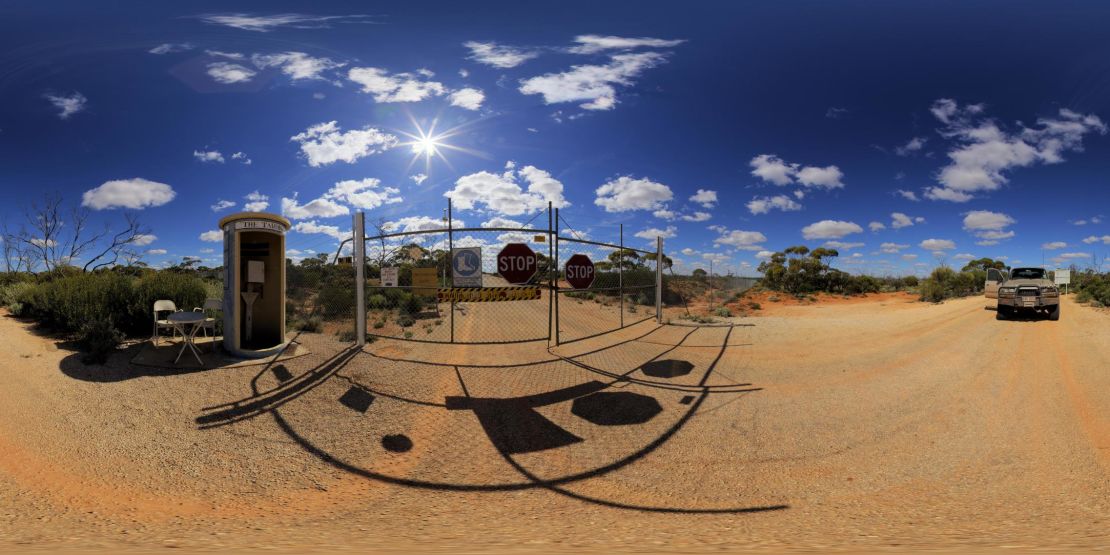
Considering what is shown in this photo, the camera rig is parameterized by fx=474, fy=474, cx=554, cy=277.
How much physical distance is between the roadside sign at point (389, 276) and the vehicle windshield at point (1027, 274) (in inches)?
821

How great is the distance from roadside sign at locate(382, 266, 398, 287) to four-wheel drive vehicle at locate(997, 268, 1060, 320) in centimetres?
1773

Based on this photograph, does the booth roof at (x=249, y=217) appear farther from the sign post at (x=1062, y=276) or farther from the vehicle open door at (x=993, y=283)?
the sign post at (x=1062, y=276)

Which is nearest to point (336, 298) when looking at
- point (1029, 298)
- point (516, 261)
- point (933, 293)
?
point (516, 261)

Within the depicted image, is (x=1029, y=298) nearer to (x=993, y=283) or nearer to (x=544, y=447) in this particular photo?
(x=993, y=283)

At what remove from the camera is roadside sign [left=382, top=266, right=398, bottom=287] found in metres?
8.91

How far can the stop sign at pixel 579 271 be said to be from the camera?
395 inches

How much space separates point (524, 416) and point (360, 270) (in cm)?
486

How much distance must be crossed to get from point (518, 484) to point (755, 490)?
209 centimetres

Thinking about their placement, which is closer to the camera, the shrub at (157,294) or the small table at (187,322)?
the small table at (187,322)

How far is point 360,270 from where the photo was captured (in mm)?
8969

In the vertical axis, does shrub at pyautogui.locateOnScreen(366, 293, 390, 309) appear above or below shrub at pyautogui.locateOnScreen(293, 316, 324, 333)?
above

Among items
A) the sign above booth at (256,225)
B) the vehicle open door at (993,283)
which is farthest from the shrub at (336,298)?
the vehicle open door at (993,283)

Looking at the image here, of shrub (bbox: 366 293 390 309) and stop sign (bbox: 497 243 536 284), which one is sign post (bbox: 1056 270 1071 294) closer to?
stop sign (bbox: 497 243 536 284)

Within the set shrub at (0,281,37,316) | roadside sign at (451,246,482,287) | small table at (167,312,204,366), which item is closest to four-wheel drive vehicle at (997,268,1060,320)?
roadside sign at (451,246,482,287)
